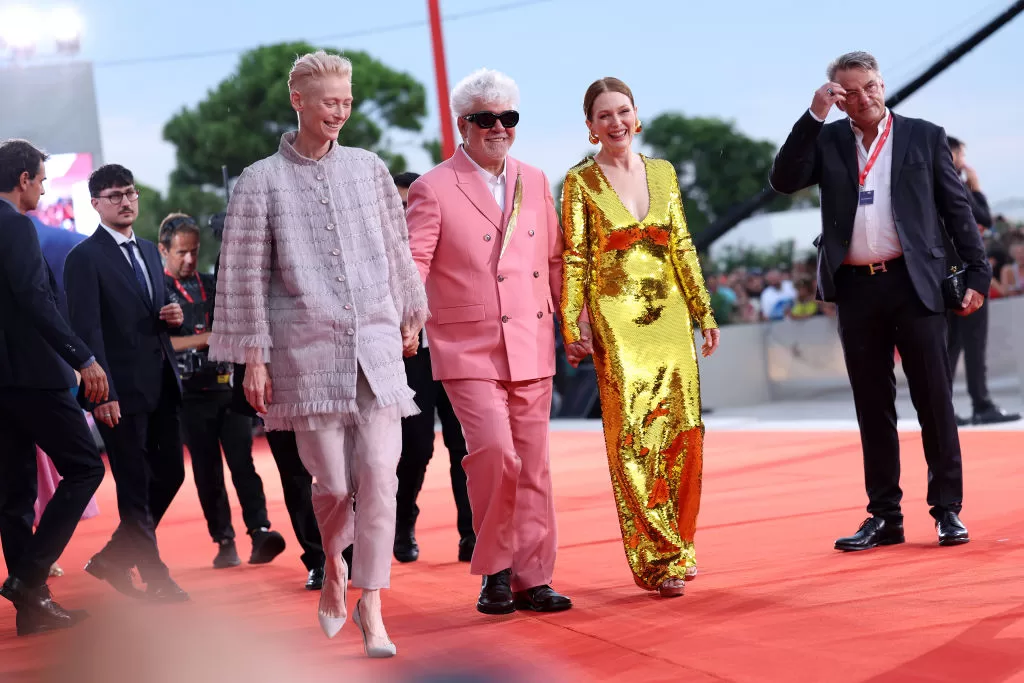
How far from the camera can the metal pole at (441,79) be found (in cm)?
1581

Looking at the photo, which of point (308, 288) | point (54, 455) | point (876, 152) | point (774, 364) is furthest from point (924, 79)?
point (308, 288)

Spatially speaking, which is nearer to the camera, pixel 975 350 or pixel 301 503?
pixel 301 503

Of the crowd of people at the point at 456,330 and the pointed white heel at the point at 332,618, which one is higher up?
the crowd of people at the point at 456,330

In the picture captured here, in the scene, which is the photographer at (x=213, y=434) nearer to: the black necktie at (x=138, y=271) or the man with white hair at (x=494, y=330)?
the black necktie at (x=138, y=271)

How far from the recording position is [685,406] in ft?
15.4

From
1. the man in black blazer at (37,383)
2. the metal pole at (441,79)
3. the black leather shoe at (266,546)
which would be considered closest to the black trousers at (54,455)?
the man in black blazer at (37,383)

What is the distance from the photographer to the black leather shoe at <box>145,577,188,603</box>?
5664 millimetres

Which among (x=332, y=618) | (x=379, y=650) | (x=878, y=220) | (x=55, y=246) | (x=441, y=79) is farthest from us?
(x=441, y=79)

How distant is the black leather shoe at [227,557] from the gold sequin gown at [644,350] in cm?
263

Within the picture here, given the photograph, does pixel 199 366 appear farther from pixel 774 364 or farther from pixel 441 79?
pixel 441 79

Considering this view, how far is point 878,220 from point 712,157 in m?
33.2

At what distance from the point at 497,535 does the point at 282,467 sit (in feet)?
4.50

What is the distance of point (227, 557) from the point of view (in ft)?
22.0

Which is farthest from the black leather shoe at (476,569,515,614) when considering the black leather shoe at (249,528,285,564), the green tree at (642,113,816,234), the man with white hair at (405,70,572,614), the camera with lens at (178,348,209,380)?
the green tree at (642,113,816,234)
